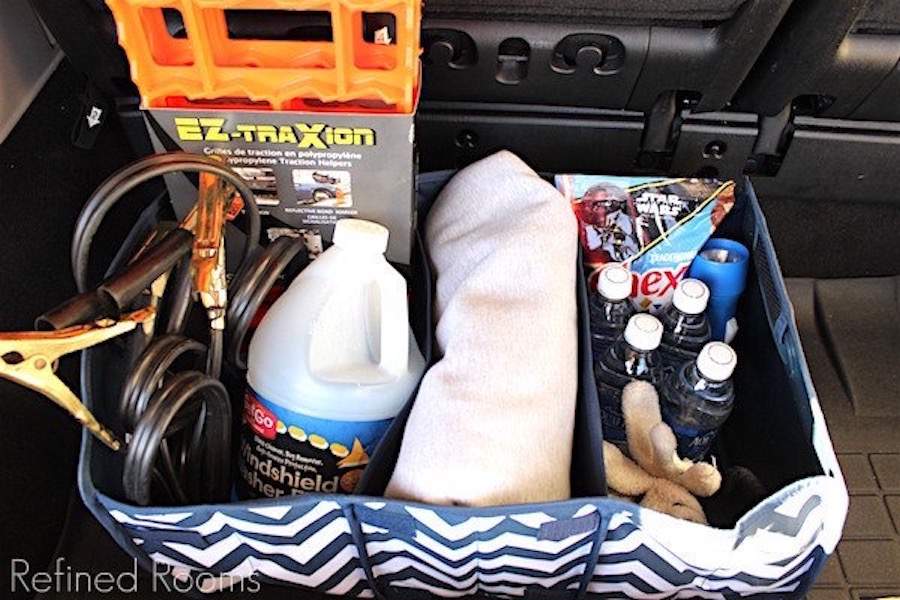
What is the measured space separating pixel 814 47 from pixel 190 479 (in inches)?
26.1

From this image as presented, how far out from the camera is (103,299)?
24.9 inches

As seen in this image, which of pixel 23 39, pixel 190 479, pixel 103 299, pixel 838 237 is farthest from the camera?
pixel 838 237

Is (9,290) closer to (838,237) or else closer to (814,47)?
(814,47)

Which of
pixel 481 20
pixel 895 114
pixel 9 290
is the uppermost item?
pixel 481 20

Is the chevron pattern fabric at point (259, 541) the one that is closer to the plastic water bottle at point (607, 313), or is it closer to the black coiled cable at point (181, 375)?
the black coiled cable at point (181, 375)

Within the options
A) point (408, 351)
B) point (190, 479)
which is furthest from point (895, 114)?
point (190, 479)

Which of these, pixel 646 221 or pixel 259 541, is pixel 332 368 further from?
pixel 646 221

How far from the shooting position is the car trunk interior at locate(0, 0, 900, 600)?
84 cm

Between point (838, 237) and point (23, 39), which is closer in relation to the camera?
point (23, 39)

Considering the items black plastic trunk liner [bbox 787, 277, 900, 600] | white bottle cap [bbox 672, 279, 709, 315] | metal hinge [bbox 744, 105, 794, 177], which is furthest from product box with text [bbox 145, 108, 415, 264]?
black plastic trunk liner [bbox 787, 277, 900, 600]

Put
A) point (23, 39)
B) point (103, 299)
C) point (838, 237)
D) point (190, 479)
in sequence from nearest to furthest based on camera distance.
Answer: point (103, 299), point (190, 479), point (23, 39), point (838, 237)

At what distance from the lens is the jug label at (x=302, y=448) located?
773 millimetres

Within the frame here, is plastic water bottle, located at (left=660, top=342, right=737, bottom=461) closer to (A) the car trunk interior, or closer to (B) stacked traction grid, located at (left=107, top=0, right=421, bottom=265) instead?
(A) the car trunk interior

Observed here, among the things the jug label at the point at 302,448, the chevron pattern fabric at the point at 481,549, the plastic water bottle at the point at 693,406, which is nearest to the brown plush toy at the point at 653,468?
the plastic water bottle at the point at 693,406
